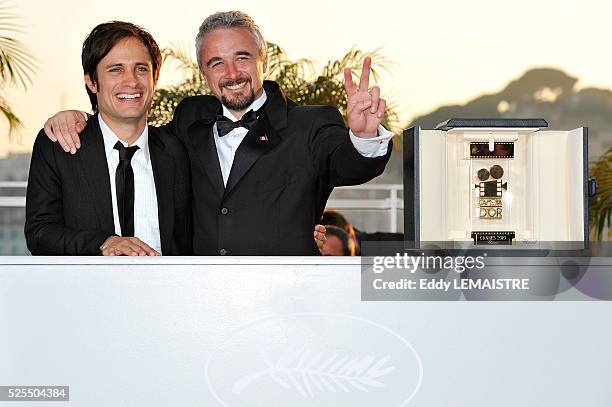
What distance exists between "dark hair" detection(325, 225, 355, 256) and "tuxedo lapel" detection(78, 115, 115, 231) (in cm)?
259

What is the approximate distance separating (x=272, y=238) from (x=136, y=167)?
36 cm

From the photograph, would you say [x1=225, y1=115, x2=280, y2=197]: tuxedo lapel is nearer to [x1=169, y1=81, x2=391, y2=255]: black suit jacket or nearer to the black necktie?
[x1=169, y1=81, x2=391, y2=255]: black suit jacket

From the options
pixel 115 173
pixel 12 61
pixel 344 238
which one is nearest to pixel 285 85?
pixel 344 238

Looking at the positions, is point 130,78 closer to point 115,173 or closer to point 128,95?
point 128,95

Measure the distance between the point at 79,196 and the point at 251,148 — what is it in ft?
1.38

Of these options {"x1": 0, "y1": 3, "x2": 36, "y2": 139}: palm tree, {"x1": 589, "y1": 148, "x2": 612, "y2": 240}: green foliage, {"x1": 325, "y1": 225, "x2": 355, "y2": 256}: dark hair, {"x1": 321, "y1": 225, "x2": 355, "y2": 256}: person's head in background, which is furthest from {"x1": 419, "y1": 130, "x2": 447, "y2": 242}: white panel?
{"x1": 0, "y1": 3, "x2": 36, "y2": 139}: palm tree

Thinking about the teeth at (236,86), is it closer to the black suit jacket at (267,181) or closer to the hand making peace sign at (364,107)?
the black suit jacket at (267,181)

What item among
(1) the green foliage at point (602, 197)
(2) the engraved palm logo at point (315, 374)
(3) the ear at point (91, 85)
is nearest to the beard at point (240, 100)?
(3) the ear at point (91, 85)

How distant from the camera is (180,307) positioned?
1933 mm

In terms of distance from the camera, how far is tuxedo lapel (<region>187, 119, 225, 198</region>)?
2477mm

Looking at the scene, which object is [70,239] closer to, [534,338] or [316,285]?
[316,285]

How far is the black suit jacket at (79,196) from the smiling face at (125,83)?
0.07 metres

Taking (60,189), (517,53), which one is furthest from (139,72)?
(517,53)

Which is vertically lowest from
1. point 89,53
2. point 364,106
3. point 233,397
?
point 233,397
